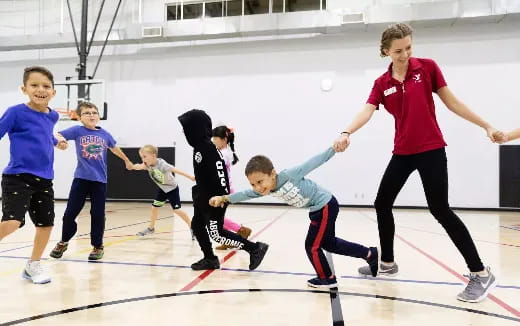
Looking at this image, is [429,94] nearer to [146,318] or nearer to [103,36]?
[146,318]

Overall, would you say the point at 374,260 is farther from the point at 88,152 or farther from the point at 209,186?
the point at 88,152

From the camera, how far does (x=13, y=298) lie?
2.34 meters

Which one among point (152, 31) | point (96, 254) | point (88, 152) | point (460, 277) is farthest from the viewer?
point (152, 31)

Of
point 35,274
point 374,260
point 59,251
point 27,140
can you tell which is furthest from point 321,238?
point 59,251

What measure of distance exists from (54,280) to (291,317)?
1.73m

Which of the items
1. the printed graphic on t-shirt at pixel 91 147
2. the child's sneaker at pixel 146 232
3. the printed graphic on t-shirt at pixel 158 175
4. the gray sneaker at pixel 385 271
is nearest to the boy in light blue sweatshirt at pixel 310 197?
the gray sneaker at pixel 385 271

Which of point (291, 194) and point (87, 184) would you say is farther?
point (87, 184)

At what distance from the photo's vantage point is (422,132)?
2.50m

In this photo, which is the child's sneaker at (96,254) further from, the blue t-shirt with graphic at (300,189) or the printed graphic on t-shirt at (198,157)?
the blue t-shirt with graphic at (300,189)

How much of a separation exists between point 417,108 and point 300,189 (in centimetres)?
89

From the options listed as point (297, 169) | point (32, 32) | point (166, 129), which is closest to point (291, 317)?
point (297, 169)

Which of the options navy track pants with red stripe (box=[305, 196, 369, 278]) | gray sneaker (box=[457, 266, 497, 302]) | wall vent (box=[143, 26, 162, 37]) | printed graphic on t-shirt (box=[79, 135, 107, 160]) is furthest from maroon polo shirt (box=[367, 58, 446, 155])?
wall vent (box=[143, 26, 162, 37])

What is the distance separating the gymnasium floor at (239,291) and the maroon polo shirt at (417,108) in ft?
3.06

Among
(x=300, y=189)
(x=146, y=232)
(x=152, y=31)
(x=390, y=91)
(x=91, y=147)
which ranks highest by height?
(x=152, y=31)
